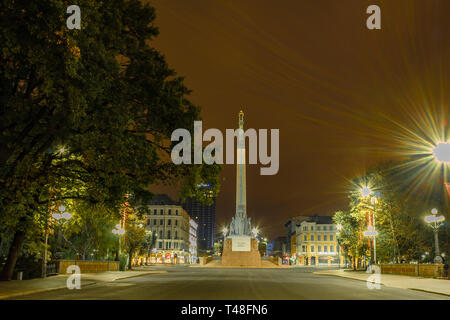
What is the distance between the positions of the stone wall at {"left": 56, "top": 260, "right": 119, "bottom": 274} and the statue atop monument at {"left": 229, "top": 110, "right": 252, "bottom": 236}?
102 feet

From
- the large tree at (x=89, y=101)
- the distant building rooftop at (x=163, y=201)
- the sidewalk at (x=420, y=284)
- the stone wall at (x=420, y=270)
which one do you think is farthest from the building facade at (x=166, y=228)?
the large tree at (x=89, y=101)

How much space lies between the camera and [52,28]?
15.4m

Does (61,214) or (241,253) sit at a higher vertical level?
(61,214)

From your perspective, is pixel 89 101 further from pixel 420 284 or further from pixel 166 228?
pixel 166 228

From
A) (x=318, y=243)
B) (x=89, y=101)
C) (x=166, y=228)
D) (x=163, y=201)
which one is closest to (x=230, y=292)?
(x=89, y=101)

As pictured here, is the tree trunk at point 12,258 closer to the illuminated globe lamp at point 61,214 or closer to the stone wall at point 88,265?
the illuminated globe lamp at point 61,214

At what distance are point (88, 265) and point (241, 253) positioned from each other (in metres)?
40.3

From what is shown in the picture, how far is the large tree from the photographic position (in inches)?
614

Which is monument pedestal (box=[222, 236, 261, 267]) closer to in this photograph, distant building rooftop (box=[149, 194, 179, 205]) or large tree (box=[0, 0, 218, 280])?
large tree (box=[0, 0, 218, 280])

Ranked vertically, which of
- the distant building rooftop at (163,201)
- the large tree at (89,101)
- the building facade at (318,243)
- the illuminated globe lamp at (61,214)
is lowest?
the building facade at (318,243)

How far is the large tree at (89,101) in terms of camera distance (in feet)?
51.2

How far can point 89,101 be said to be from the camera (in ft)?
60.6

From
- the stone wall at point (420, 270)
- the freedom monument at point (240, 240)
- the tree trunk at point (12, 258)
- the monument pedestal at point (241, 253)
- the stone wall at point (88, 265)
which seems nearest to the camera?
the tree trunk at point (12, 258)

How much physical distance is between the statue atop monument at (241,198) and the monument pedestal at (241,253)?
1.17m
